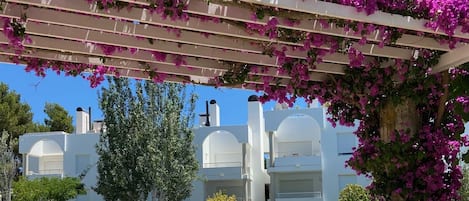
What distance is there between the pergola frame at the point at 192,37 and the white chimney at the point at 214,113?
79.3ft

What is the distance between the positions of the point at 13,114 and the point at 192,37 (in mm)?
31492

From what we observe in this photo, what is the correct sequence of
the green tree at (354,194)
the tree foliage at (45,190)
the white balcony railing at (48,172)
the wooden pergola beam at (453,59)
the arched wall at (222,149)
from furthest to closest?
the white balcony railing at (48,172) < the arched wall at (222,149) < the tree foliage at (45,190) < the green tree at (354,194) < the wooden pergola beam at (453,59)

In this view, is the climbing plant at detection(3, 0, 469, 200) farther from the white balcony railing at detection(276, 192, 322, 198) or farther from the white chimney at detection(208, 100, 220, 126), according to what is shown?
the white chimney at detection(208, 100, 220, 126)

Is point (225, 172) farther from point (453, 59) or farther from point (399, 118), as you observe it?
point (453, 59)

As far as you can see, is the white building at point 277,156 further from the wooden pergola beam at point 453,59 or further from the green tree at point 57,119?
the wooden pergola beam at point 453,59

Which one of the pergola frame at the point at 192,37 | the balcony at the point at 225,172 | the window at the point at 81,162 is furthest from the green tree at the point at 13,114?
the pergola frame at the point at 192,37

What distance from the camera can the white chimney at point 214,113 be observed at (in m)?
30.3

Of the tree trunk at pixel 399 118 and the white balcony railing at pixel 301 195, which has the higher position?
the tree trunk at pixel 399 118

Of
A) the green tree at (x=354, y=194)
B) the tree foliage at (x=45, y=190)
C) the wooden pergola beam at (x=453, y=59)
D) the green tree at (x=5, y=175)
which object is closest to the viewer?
the wooden pergola beam at (x=453, y=59)

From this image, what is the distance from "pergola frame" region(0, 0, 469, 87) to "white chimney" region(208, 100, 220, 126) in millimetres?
24158

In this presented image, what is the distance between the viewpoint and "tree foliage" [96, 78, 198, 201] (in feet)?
74.9

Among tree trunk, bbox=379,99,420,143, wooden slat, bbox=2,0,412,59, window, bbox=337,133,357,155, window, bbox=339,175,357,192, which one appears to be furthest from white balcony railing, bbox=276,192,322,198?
wooden slat, bbox=2,0,412,59

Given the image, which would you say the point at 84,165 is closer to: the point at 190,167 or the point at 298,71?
the point at 190,167

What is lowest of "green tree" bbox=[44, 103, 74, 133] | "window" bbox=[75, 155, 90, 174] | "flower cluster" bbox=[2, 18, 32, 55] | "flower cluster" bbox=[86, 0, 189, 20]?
"flower cluster" bbox=[2, 18, 32, 55]
